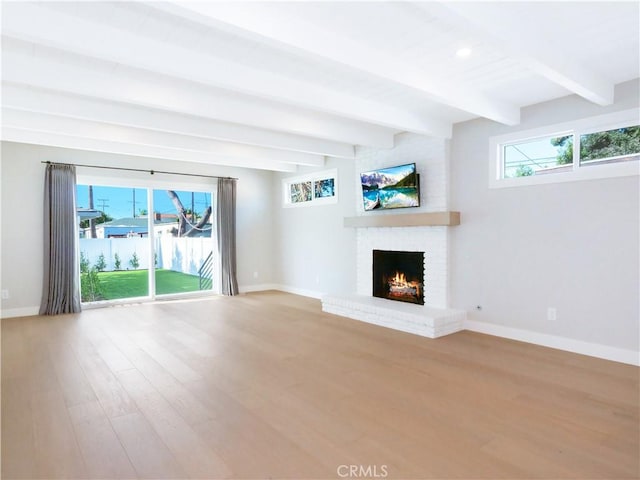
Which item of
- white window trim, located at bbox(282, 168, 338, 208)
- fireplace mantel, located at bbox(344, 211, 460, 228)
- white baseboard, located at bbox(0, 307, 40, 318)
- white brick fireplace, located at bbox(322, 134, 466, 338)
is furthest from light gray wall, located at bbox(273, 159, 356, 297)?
white baseboard, located at bbox(0, 307, 40, 318)

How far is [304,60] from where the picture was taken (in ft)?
10.2

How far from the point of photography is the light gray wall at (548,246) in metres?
3.67

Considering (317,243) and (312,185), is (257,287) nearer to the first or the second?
(317,243)

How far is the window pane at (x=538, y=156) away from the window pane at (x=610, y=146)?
149mm

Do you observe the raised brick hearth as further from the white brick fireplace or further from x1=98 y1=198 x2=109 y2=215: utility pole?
x1=98 y1=198 x2=109 y2=215: utility pole

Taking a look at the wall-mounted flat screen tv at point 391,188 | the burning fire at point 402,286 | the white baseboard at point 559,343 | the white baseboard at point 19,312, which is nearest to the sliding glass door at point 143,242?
the white baseboard at point 19,312

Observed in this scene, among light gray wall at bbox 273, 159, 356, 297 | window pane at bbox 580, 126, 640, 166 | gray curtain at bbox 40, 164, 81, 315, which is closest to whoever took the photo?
window pane at bbox 580, 126, 640, 166

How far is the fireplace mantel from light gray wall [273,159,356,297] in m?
0.53

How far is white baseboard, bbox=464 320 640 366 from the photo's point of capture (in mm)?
3658

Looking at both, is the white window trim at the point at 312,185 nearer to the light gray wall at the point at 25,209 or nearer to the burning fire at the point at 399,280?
the burning fire at the point at 399,280
